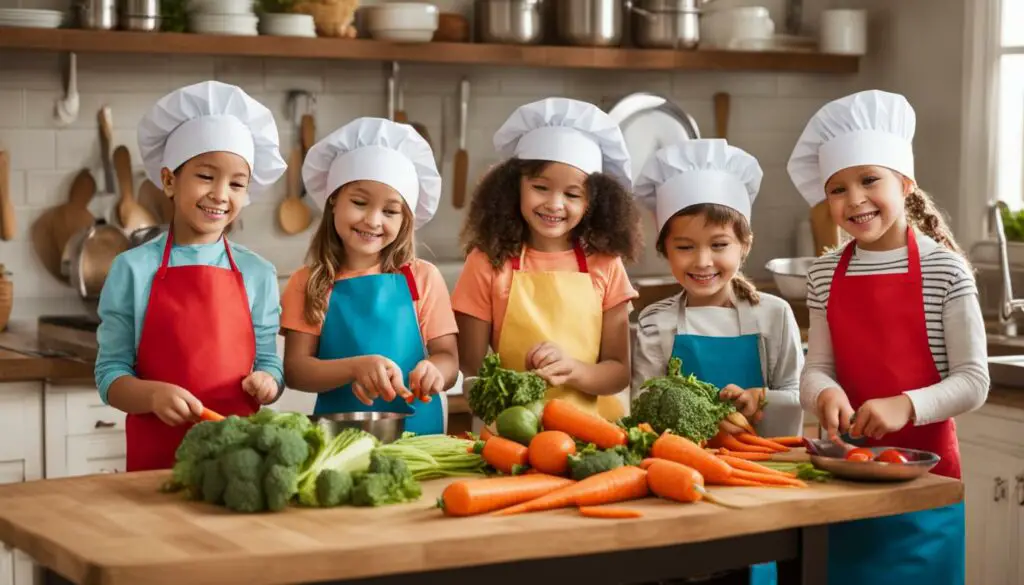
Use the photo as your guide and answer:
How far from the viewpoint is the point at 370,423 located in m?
2.70

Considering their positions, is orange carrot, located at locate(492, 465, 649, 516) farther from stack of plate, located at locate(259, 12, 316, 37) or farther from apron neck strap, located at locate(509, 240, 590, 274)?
stack of plate, located at locate(259, 12, 316, 37)

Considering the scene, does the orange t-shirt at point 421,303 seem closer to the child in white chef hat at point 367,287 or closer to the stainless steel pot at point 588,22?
the child in white chef hat at point 367,287

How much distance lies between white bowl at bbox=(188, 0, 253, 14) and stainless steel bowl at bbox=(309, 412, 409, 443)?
7.35 feet

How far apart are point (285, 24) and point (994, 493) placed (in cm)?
271

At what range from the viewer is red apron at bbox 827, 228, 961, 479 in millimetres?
2951

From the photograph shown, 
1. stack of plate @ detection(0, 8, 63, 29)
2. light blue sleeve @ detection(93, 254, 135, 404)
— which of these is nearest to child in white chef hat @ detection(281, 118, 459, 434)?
light blue sleeve @ detection(93, 254, 135, 404)

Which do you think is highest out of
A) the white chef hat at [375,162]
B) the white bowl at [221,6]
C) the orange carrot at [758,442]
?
the white bowl at [221,6]

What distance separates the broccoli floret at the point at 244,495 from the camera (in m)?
2.30

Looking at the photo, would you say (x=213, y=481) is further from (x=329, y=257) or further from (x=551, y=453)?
(x=329, y=257)

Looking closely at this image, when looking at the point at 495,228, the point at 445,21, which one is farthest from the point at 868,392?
the point at 445,21

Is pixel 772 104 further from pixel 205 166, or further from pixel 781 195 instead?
pixel 205 166

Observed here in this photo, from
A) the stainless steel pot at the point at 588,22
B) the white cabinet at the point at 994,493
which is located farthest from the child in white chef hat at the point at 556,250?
the stainless steel pot at the point at 588,22

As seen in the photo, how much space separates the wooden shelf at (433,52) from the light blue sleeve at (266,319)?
5.70ft

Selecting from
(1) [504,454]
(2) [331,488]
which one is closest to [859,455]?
(1) [504,454]
